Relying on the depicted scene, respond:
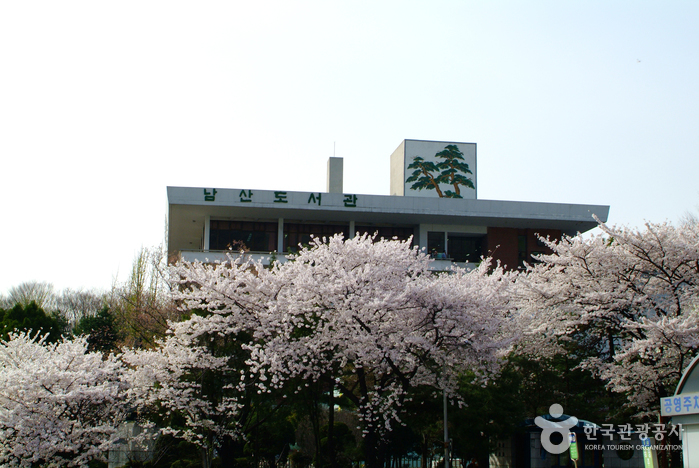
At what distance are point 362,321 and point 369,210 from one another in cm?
2832

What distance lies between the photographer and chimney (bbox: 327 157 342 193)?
54.1 metres

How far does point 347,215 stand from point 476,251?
37.1ft

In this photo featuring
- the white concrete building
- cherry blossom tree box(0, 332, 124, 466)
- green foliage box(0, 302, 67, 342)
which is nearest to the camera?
cherry blossom tree box(0, 332, 124, 466)

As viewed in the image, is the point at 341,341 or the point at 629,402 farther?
the point at 629,402

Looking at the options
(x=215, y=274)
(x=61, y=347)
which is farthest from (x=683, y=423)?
(x=61, y=347)

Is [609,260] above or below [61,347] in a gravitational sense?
above

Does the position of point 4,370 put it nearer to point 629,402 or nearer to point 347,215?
point 629,402

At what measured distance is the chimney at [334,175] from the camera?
5409 cm

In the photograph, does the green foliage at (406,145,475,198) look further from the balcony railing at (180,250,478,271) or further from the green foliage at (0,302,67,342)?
the green foliage at (0,302,67,342)

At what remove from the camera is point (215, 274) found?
2295 cm

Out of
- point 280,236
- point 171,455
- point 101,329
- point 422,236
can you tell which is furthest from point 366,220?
point 171,455

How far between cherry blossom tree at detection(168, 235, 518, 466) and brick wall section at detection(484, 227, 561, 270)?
2911 cm

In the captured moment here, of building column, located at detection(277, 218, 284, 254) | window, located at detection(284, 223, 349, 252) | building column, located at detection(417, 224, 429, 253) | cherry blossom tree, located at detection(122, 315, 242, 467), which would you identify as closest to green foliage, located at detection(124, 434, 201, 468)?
cherry blossom tree, located at detection(122, 315, 242, 467)

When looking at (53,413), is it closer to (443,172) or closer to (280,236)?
(280,236)
